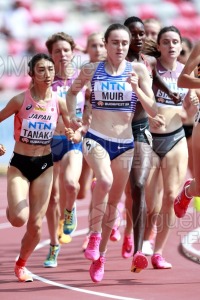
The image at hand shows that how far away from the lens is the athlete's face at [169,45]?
1060 cm

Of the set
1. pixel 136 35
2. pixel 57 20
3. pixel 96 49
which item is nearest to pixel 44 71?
pixel 136 35

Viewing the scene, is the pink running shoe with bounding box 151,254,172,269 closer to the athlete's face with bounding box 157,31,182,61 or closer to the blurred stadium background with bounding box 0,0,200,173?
the athlete's face with bounding box 157,31,182,61

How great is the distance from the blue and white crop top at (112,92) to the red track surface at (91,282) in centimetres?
171

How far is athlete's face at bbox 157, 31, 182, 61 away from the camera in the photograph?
10599 millimetres

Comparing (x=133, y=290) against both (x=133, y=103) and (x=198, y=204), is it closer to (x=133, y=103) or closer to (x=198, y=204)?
(x=133, y=103)

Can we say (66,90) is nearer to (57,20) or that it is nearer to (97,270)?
(97,270)

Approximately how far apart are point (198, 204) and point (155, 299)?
20.4 feet

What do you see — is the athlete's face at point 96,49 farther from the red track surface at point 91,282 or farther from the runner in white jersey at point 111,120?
the runner in white jersey at point 111,120

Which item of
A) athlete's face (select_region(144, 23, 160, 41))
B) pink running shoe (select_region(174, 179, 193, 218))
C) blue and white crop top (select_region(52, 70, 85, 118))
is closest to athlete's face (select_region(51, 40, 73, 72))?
blue and white crop top (select_region(52, 70, 85, 118))

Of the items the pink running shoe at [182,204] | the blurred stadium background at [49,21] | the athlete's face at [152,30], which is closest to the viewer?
the pink running shoe at [182,204]

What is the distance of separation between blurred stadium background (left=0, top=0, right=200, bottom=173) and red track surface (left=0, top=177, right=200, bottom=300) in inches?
261

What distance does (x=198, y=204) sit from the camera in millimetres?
14727

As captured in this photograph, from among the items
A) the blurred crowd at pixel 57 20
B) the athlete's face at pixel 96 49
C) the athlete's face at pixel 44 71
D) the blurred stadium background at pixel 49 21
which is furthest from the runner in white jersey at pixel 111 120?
the blurred crowd at pixel 57 20

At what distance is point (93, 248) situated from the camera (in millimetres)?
9242
